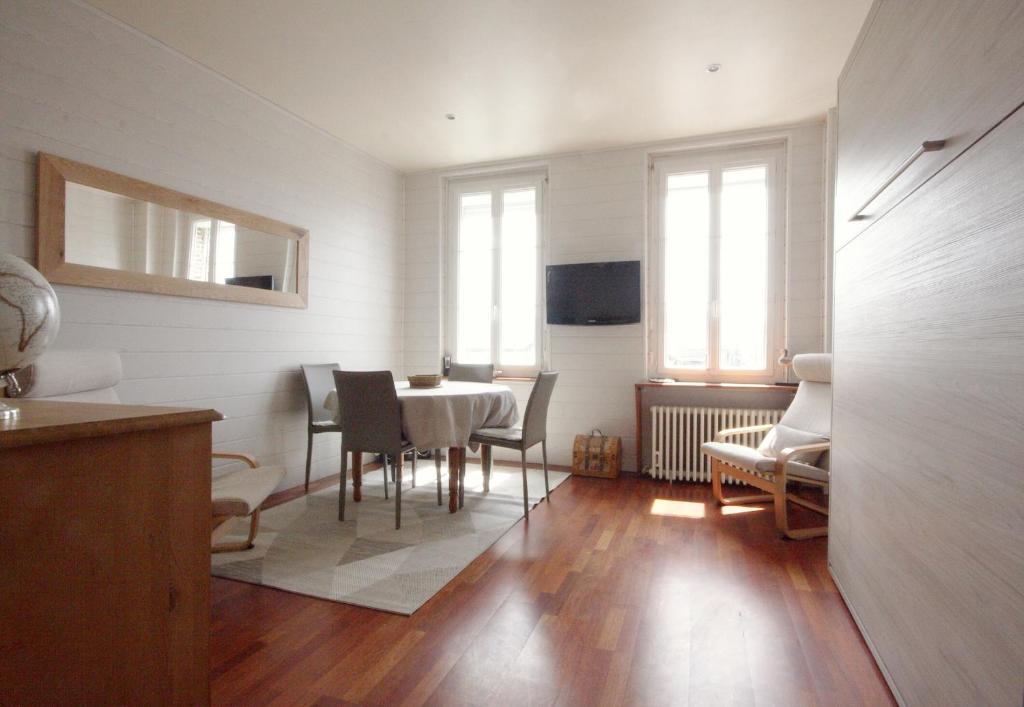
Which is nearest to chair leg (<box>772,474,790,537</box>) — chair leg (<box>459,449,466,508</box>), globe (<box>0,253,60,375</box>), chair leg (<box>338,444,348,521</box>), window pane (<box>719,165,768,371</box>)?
window pane (<box>719,165,768,371</box>)

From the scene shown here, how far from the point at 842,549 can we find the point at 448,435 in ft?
6.59

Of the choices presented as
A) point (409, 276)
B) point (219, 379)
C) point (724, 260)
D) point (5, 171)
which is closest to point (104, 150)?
point (5, 171)

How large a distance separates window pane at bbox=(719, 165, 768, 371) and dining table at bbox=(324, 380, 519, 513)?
2140mm

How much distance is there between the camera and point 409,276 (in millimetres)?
5484

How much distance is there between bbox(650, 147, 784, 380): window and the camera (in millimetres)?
4398

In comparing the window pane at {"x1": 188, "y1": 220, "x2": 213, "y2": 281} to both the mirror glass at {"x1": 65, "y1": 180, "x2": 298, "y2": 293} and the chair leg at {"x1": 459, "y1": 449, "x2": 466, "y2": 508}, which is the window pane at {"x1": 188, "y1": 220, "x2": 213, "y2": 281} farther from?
the chair leg at {"x1": 459, "y1": 449, "x2": 466, "y2": 508}

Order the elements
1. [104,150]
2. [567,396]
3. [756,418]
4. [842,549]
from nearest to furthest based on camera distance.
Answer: [842,549]
[104,150]
[756,418]
[567,396]

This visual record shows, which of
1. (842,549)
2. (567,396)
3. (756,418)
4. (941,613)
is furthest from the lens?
(567,396)

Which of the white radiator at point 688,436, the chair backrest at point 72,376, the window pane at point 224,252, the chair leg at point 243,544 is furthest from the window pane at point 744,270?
the chair backrest at point 72,376

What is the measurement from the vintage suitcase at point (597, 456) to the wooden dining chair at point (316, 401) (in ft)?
6.64

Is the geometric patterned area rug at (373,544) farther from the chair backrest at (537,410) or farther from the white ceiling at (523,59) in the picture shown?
the white ceiling at (523,59)

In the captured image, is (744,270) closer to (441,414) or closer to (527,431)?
(527,431)

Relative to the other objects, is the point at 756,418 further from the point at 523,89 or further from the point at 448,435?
the point at 523,89

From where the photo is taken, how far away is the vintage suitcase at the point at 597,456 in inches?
177
